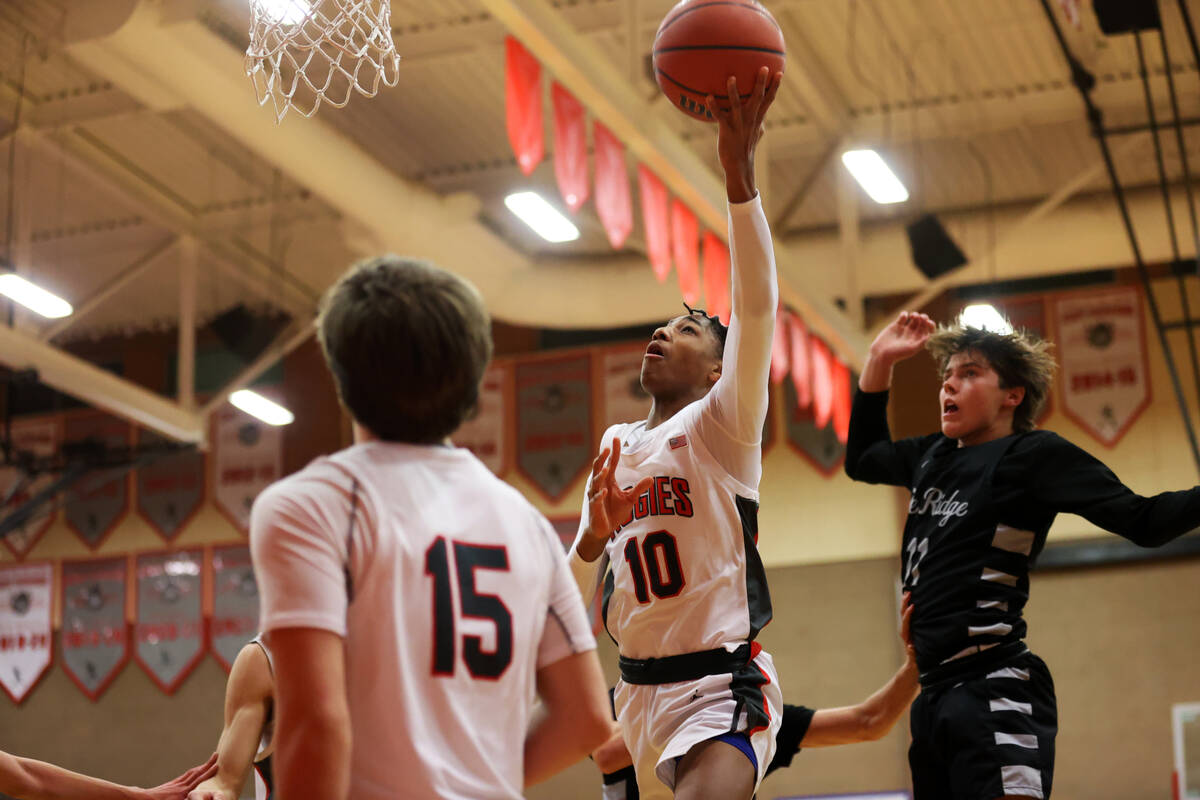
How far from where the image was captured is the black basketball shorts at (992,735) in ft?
13.2

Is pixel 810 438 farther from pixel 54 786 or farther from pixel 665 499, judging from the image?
pixel 54 786

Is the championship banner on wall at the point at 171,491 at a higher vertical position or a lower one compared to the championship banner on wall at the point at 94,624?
higher

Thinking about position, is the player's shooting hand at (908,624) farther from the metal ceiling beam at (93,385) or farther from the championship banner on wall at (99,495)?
the championship banner on wall at (99,495)

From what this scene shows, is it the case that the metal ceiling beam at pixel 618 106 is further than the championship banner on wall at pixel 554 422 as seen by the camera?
No

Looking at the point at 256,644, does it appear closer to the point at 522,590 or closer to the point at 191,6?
the point at 522,590

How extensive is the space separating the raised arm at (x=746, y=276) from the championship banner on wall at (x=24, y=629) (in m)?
13.7

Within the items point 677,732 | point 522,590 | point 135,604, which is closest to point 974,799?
point 677,732

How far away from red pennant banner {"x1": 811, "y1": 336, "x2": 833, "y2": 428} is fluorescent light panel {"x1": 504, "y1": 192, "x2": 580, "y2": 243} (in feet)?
7.69

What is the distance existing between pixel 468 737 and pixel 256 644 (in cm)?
263

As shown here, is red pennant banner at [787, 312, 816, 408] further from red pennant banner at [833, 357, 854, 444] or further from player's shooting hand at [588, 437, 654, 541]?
player's shooting hand at [588, 437, 654, 541]

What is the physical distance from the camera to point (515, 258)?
13.8m

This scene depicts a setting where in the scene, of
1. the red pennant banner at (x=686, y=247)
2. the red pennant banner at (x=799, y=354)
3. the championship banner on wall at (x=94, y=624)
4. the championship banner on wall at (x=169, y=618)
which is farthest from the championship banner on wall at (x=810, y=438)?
the championship banner on wall at (x=94, y=624)

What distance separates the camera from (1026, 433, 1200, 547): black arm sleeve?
12.8 ft

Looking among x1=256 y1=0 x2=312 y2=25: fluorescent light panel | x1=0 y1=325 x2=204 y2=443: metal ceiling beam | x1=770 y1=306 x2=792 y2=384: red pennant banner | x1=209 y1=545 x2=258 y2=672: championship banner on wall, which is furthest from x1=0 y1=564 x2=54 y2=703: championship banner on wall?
x1=256 y1=0 x2=312 y2=25: fluorescent light panel
